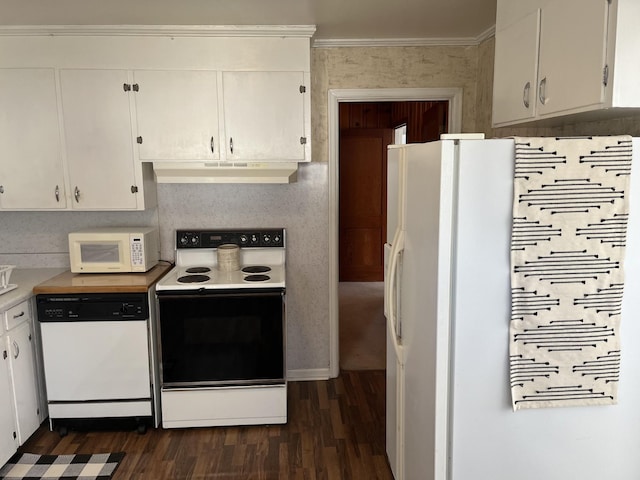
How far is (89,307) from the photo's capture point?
2.78m

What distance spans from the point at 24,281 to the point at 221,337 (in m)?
1.29

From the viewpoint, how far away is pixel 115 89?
295cm

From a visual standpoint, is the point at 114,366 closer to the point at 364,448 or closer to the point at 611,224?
the point at 364,448

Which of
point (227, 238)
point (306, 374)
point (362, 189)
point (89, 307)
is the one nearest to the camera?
point (89, 307)

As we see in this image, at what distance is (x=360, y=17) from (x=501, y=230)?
5.98 feet

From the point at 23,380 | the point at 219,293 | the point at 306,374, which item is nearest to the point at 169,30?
the point at 219,293

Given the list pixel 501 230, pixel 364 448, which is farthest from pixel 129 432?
pixel 501 230

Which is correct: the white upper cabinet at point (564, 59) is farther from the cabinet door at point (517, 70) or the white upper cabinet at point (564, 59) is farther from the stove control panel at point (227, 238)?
the stove control panel at point (227, 238)

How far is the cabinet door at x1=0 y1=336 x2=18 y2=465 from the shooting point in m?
2.50

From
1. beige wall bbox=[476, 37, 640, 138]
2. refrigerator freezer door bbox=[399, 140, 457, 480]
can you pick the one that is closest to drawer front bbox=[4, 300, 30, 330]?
refrigerator freezer door bbox=[399, 140, 457, 480]

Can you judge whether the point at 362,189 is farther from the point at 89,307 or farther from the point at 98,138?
the point at 89,307

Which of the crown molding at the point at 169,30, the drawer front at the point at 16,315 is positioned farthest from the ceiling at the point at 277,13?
the drawer front at the point at 16,315

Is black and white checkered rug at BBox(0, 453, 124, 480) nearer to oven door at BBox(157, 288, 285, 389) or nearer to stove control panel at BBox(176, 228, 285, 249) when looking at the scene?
oven door at BBox(157, 288, 285, 389)

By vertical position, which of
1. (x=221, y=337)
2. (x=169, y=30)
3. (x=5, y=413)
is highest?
(x=169, y=30)
